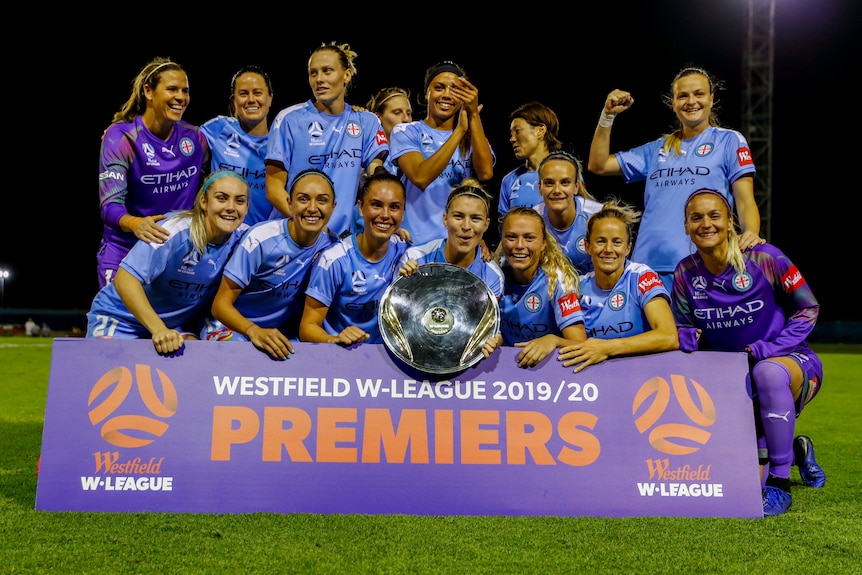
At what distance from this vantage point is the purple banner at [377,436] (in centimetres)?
319

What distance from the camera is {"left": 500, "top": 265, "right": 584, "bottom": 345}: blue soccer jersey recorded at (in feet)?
12.2

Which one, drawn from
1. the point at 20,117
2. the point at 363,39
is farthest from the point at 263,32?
the point at 20,117

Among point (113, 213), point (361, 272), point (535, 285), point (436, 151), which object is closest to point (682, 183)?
point (535, 285)

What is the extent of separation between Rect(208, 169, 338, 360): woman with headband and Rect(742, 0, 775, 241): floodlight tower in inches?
969

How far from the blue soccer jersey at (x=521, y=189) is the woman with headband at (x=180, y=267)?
1825 millimetres

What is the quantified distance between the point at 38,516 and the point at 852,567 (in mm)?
2942

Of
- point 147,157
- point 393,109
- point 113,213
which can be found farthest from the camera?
point 393,109

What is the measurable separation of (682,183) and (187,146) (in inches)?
114

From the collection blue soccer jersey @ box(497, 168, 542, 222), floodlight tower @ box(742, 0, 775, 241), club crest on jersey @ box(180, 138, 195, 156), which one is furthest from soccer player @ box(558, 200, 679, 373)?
floodlight tower @ box(742, 0, 775, 241)

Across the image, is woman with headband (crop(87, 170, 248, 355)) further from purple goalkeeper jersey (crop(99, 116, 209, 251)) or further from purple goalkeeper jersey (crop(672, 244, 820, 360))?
purple goalkeeper jersey (crop(672, 244, 820, 360))

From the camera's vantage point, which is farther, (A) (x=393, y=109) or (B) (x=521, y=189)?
(A) (x=393, y=109)

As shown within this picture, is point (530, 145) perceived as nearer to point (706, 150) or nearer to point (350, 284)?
point (706, 150)

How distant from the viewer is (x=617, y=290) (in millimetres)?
3904

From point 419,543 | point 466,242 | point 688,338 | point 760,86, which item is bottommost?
point 419,543
